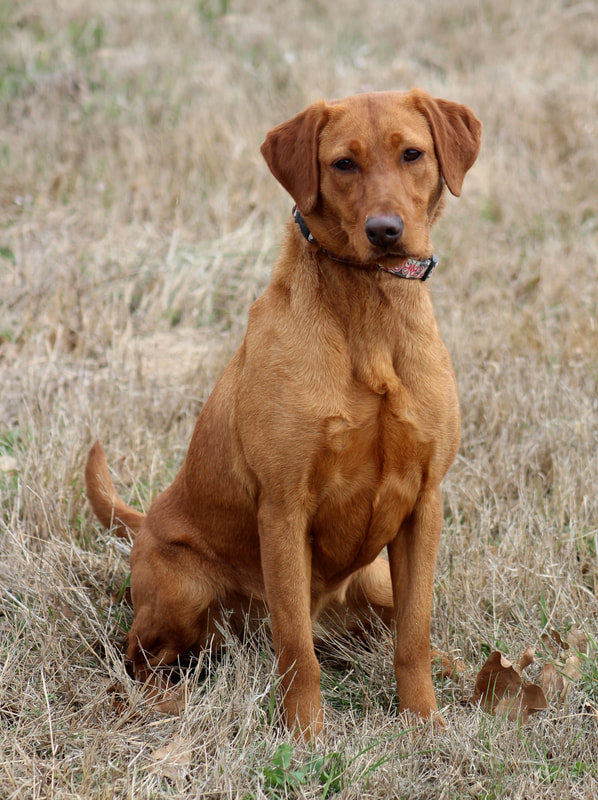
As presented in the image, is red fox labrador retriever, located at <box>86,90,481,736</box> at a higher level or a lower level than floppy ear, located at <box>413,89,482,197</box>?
lower

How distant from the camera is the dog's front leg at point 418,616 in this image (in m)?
2.73

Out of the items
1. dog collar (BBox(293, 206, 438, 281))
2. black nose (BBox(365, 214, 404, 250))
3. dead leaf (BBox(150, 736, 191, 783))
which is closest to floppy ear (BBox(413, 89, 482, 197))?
dog collar (BBox(293, 206, 438, 281))

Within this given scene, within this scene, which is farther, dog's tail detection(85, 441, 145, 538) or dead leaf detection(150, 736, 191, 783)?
dog's tail detection(85, 441, 145, 538)

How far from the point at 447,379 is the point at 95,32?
8.47 m

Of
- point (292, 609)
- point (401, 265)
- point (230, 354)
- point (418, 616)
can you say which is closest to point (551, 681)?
point (418, 616)

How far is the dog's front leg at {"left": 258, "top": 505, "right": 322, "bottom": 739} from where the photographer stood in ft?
8.55

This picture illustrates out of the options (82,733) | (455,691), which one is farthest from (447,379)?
(82,733)

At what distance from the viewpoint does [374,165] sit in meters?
2.49

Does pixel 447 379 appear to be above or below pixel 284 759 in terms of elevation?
above

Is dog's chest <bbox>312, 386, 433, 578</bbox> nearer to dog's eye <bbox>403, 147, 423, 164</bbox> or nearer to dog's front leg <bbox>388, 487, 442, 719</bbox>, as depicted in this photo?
dog's front leg <bbox>388, 487, 442, 719</bbox>

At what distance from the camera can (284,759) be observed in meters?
2.41

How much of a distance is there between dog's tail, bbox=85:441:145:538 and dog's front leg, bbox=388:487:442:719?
3.83 feet

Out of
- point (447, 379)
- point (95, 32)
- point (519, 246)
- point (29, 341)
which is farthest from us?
point (95, 32)

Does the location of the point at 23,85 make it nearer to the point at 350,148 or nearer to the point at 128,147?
the point at 128,147
